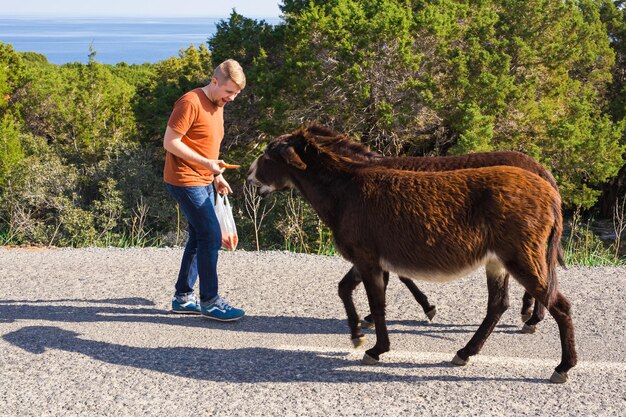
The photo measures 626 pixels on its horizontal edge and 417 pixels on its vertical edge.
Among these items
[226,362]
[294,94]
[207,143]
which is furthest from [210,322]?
[294,94]

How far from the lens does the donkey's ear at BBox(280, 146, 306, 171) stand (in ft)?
17.9

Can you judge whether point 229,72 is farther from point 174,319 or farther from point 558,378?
point 558,378

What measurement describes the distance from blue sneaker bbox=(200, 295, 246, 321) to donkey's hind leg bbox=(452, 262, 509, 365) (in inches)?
77.9

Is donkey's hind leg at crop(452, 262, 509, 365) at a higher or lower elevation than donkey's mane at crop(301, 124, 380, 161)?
lower

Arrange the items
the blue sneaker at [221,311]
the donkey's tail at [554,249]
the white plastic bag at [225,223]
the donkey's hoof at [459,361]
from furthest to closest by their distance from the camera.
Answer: the white plastic bag at [225,223] → the blue sneaker at [221,311] → the donkey's hoof at [459,361] → the donkey's tail at [554,249]

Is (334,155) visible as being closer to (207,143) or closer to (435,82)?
(207,143)

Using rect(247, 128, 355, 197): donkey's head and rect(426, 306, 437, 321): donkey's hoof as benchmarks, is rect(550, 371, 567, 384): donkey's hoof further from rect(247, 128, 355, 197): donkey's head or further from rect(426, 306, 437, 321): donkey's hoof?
rect(247, 128, 355, 197): donkey's head

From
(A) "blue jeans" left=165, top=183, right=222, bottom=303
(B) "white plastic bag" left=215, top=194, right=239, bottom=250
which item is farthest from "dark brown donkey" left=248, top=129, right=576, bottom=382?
(B) "white plastic bag" left=215, top=194, right=239, bottom=250

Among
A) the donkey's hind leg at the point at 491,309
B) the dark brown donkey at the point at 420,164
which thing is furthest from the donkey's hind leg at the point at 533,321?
the donkey's hind leg at the point at 491,309

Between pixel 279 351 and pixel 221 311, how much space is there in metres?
0.94

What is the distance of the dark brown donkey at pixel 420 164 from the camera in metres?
5.63

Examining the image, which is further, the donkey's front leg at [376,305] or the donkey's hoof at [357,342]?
the donkey's hoof at [357,342]

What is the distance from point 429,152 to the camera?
24.3 meters

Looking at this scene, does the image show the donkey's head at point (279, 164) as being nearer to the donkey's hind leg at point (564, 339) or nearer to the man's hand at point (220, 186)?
the man's hand at point (220, 186)
